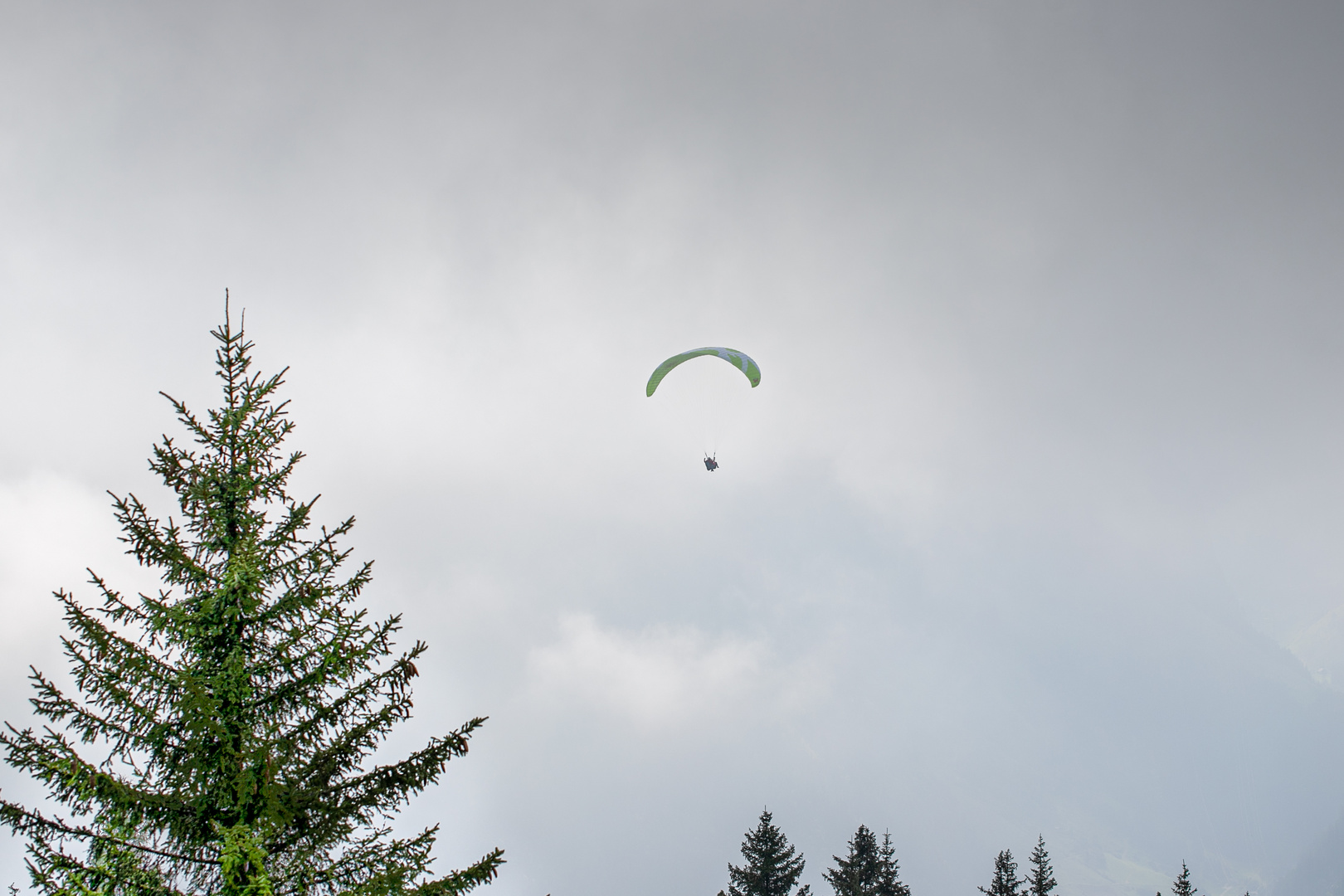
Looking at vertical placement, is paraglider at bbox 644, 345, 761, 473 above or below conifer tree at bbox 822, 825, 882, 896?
above

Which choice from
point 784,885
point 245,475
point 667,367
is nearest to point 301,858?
point 245,475

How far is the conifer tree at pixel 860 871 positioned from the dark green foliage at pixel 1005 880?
4.30 m

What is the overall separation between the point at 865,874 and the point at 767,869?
4366 mm

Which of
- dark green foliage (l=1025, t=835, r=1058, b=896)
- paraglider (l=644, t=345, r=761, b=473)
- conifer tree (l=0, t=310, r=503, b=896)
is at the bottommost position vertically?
conifer tree (l=0, t=310, r=503, b=896)

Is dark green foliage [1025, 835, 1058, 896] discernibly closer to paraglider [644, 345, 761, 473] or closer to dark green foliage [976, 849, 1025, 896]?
dark green foliage [976, 849, 1025, 896]

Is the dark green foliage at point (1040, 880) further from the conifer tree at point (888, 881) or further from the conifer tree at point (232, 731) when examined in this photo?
the conifer tree at point (232, 731)

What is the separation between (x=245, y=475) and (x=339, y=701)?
9.37ft

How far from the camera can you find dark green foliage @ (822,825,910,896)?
32625 millimetres

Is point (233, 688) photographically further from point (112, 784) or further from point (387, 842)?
point (387, 842)

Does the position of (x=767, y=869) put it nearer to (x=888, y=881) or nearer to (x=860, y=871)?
(x=860, y=871)

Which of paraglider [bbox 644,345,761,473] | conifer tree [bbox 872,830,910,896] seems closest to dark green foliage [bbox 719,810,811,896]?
conifer tree [bbox 872,830,910,896]

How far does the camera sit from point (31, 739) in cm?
723

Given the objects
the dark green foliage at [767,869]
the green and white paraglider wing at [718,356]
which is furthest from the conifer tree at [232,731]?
the green and white paraglider wing at [718,356]

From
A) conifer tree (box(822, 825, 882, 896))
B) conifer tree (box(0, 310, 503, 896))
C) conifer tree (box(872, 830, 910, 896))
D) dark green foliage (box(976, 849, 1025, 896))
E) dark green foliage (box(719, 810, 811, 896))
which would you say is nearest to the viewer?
conifer tree (box(0, 310, 503, 896))
